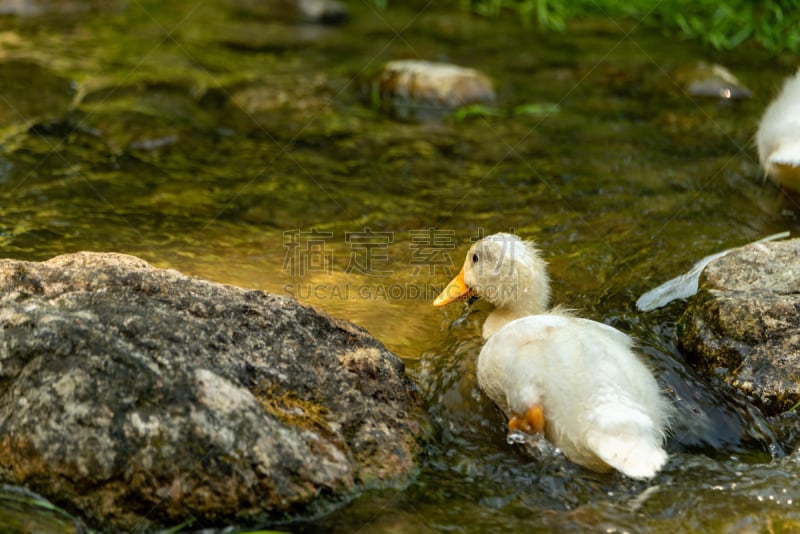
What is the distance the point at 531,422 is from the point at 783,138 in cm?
313

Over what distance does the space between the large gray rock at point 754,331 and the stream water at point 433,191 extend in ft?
0.38

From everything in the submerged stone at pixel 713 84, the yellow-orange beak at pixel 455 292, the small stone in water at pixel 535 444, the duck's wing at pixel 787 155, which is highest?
the duck's wing at pixel 787 155

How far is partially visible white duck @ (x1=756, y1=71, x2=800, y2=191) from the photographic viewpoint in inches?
215

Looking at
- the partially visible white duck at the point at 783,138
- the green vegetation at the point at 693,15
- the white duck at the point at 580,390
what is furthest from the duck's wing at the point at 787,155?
the green vegetation at the point at 693,15

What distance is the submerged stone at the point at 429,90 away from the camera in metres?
7.61

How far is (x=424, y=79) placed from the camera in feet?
25.3

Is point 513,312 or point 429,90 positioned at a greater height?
point 429,90

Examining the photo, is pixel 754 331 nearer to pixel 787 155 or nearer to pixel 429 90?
pixel 787 155

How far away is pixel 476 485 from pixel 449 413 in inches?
21.4

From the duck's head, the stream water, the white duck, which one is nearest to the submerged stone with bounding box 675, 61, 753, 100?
the stream water

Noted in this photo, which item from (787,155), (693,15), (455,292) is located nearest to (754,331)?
(455,292)

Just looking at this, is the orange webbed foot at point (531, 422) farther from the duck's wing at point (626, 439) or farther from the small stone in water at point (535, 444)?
the duck's wing at point (626, 439)

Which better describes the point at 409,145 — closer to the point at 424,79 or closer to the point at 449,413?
the point at 424,79

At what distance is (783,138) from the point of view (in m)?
5.68
